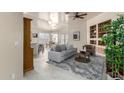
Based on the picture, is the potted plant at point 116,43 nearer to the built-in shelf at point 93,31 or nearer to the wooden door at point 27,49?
the built-in shelf at point 93,31

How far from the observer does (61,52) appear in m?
6.10

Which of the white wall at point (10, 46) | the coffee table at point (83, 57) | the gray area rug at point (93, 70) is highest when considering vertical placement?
the white wall at point (10, 46)

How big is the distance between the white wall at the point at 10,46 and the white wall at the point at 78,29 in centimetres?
253

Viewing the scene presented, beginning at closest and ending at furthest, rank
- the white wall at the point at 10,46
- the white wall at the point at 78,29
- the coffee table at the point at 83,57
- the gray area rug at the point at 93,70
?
the white wall at the point at 10,46 < the gray area rug at the point at 93,70 < the white wall at the point at 78,29 < the coffee table at the point at 83,57

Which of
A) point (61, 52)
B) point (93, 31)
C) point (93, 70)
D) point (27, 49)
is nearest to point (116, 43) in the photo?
point (93, 70)

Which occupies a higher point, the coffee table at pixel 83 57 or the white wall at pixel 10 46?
the white wall at pixel 10 46

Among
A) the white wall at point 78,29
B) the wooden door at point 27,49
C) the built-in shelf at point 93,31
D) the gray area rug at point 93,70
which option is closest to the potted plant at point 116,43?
the gray area rug at point 93,70

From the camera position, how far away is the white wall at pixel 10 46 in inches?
97.1

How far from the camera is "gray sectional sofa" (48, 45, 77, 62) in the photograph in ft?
19.6

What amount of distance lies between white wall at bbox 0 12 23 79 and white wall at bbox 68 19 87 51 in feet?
8.31

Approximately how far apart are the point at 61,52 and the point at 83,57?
1.07m

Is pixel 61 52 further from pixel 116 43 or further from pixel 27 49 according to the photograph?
pixel 116 43
